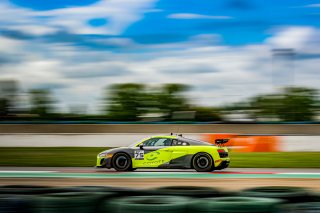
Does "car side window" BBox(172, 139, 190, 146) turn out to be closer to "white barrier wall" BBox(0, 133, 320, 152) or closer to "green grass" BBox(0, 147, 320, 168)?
"green grass" BBox(0, 147, 320, 168)

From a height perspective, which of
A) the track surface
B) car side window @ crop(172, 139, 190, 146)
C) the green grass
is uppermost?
car side window @ crop(172, 139, 190, 146)

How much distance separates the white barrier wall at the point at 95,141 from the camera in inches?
952

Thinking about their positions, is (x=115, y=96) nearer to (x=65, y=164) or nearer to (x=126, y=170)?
(x=65, y=164)

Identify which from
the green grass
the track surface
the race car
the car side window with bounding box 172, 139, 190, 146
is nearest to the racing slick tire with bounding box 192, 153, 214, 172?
the race car

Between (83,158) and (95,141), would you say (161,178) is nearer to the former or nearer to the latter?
(83,158)

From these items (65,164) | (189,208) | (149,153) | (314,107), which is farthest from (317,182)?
(314,107)

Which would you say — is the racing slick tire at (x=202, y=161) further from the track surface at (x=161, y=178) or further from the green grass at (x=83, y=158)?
the green grass at (x=83, y=158)

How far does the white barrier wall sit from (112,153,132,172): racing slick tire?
323 inches

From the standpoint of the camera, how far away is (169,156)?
16.0 metres

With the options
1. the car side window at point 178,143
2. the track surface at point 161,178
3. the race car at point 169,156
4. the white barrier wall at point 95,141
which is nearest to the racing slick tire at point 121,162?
the race car at point 169,156

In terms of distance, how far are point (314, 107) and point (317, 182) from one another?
3173cm

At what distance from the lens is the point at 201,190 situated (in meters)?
7.83

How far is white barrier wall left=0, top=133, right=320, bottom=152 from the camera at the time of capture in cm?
2419

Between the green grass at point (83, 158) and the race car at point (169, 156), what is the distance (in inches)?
155
